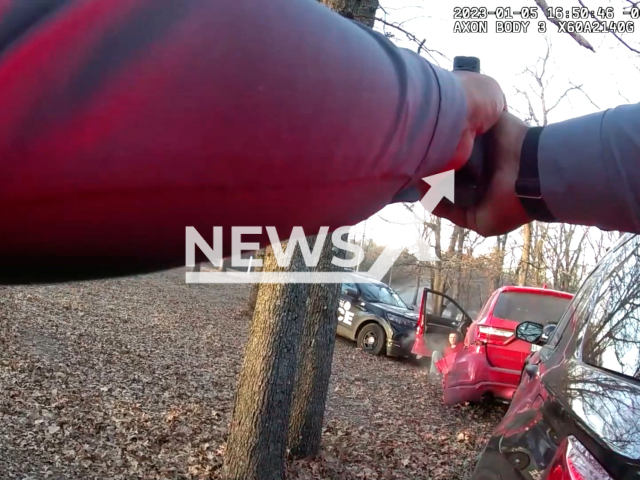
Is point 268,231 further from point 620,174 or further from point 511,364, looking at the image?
point 511,364

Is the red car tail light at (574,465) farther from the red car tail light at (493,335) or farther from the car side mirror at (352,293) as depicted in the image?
the car side mirror at (352,293)

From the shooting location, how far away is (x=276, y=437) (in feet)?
14.6

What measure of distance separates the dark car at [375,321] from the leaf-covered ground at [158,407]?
Answer: 0.46 m

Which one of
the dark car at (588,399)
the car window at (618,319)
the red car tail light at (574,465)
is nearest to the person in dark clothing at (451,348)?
the dark car at (588,399)

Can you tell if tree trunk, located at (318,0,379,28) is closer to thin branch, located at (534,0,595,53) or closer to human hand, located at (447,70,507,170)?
thin branch, located at (534,0,595,53)

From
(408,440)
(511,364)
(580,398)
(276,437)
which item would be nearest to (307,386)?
(276,437)

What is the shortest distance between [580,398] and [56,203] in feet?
5.56

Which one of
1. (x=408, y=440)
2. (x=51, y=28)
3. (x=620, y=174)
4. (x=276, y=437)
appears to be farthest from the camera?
(x=408, y=440)

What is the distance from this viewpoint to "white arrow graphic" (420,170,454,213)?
115cm

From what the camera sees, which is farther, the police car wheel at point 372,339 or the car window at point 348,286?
the car window at point 348,286

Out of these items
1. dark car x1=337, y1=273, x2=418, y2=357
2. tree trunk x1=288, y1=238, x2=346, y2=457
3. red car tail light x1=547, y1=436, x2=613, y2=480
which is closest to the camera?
red car tail light x1=547, y1=436, x2=613, y2=480

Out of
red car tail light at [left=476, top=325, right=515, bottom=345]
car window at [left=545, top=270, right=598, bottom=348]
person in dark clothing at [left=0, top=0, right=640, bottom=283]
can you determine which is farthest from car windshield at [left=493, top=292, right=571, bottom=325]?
person in dark clothing at [left=0, top=0, right=640, bottom=283]

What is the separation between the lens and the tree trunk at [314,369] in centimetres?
548

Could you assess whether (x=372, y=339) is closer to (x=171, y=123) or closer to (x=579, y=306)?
(x=579, y=306)
